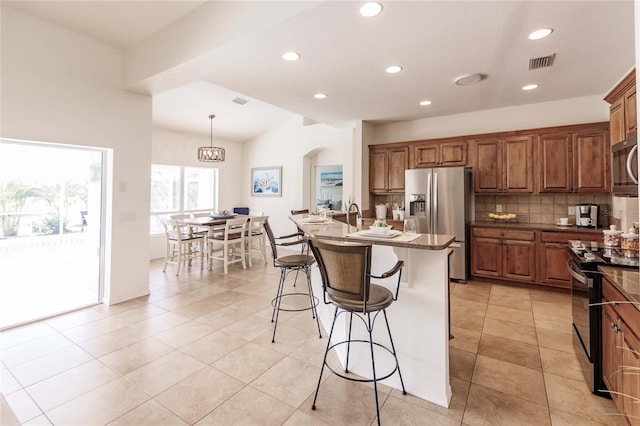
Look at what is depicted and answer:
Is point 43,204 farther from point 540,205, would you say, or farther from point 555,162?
point 540,205

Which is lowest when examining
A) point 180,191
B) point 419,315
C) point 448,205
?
point 419,315

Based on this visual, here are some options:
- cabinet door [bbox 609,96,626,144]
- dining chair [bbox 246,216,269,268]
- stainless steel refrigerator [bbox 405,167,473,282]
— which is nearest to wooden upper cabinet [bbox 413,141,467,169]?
stainless steel refrigerator [bbox 405,167,473,282]

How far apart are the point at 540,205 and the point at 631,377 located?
3726mm

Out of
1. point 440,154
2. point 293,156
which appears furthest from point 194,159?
point 440,154

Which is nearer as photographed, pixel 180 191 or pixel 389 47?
pixel 389 47

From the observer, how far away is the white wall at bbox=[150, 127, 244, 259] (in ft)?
20.9

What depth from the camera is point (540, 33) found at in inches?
100

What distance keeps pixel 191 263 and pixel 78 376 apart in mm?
3705

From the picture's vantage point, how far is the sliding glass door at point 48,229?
3195 mm

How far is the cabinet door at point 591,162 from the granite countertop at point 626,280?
275cm

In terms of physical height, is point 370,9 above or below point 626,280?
above

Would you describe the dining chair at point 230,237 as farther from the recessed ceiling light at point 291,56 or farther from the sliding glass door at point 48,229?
the recessed ceiling light at point 291,56

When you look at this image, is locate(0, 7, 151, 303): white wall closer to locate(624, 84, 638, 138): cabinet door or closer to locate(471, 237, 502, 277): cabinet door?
locate(471, 237, 502, 277): cabinet door

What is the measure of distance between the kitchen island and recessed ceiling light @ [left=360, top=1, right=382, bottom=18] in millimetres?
1651
